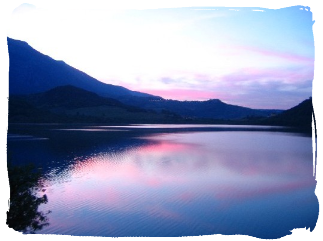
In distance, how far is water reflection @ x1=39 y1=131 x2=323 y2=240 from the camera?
34.3ft

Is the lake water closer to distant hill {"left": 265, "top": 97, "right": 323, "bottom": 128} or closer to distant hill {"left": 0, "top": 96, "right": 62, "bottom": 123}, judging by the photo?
distant hill {"left": 0, "top": 96, "right": 62, "bottom": 123}

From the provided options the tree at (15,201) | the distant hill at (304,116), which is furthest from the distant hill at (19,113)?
the tree at (15,201)

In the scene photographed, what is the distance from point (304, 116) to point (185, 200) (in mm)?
95506

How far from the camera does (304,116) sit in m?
99.9

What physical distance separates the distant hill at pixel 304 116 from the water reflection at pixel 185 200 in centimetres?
7494

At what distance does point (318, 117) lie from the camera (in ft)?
311

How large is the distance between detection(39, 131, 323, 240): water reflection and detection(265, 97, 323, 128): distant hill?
74942 mm

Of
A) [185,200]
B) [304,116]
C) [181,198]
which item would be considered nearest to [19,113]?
[304,116]

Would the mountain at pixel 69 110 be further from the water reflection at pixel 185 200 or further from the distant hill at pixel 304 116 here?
the water reflection at pixel 185 200

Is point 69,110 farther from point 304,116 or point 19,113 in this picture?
point 304,116

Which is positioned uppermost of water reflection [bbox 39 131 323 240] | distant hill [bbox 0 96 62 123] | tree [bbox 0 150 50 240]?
distant hill [bbox 0 96 62 123]

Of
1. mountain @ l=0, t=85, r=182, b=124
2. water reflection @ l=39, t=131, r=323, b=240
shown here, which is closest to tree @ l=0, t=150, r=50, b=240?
water reflection @ l=39, t=131, r=323, b=240

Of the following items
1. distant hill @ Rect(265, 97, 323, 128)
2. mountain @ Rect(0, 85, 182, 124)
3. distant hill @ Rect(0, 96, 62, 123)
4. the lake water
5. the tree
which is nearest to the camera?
the tree

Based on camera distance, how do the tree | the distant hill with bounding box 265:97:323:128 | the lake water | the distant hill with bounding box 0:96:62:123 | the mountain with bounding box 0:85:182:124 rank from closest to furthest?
the tree → the lake water → the distant hill with bounding box 0:96:62:123 → the mountain with bounding box 0:85:182:124 → the distant hill with bounding box 265:97:323:128
